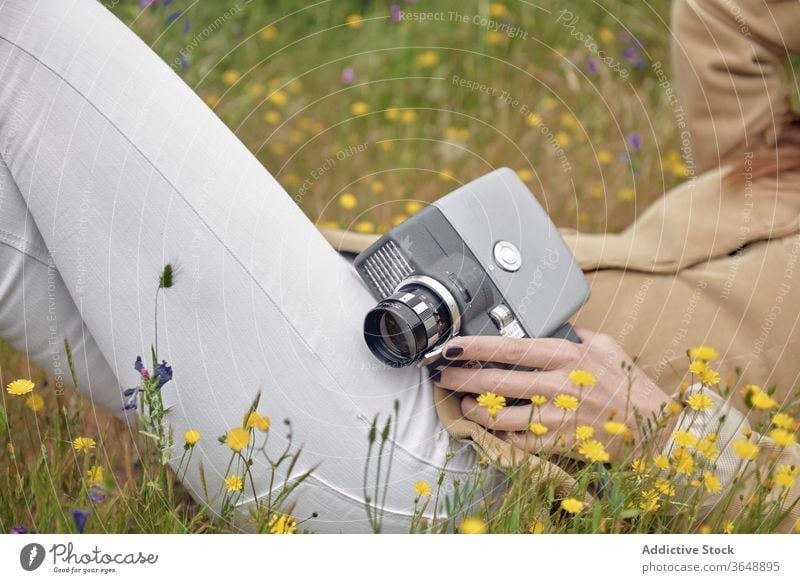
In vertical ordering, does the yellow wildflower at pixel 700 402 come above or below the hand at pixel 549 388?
below

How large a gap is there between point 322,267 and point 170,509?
0.84 ft

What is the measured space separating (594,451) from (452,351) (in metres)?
0.16

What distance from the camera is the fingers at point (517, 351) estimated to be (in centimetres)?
86

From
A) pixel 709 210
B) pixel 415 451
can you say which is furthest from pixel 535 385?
pixel 709 210

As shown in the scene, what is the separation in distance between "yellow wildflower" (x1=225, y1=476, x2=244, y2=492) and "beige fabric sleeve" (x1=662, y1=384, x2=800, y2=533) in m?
0.40

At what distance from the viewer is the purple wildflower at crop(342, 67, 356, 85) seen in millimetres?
1932

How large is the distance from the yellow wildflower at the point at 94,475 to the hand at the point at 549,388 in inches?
13.0

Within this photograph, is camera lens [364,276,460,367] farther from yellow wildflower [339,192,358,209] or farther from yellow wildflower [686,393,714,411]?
yellow wildflower [339,192,358,209]

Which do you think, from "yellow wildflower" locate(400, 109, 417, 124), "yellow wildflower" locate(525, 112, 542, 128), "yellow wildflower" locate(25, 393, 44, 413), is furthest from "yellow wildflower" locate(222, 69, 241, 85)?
"yellow wildflower" locate(25, 393, 44, 413)

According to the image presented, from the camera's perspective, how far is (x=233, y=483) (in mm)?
835

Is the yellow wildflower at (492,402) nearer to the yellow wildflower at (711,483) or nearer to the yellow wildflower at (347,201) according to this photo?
the yellow wildflower at (711,483)

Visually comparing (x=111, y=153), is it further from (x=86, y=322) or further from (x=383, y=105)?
(x=383, y=105)

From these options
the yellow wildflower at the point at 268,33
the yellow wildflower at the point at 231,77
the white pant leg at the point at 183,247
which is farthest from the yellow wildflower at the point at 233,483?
the yellow wildflower at the point at 268,33

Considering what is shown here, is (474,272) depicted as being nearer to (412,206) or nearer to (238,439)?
(238,439)
